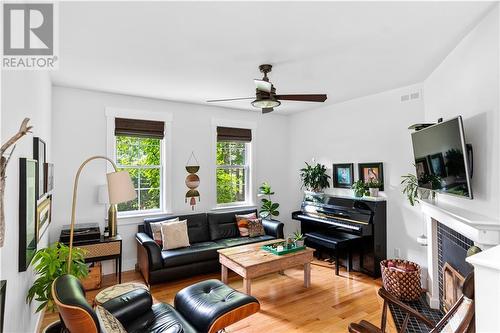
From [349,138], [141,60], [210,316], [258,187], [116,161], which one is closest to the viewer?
[210,316]

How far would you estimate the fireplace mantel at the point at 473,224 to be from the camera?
6.07 ft

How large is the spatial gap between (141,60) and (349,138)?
352cm

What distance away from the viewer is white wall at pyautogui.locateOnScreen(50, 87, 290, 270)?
392 centimetres

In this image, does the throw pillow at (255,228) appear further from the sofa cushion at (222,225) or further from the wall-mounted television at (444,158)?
the wall-mounted television at (444,158)

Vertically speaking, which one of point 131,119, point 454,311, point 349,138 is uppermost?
point 131,119

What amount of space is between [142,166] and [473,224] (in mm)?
4268

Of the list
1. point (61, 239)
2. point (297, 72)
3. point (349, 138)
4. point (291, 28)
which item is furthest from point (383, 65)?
point (61, 239)

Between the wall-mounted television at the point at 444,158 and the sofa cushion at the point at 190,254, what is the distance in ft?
9.60

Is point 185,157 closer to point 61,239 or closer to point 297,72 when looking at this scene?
point 61,239

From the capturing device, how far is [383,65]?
10.4 ft

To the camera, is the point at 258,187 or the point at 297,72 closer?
the point at 297,72

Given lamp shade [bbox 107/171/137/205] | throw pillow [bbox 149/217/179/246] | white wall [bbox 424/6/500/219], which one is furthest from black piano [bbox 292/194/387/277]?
lamp shade [bbox 107/171/137/205]

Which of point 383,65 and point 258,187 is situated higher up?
point 383,65

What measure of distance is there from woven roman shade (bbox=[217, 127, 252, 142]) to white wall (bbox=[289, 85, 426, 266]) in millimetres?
1288
